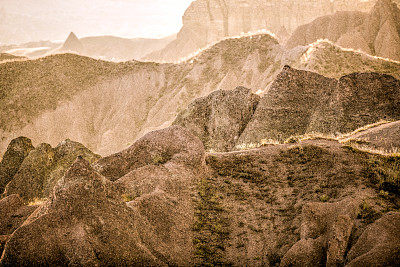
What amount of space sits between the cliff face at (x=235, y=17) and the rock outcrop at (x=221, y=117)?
313 ft

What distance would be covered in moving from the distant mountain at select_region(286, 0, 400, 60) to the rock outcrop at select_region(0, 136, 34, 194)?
73.6 metres

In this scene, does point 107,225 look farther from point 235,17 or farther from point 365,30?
point 235,17

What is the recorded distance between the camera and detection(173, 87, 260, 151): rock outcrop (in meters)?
26.6

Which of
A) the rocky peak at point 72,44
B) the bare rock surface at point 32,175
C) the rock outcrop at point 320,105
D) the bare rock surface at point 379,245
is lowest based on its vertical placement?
the bare rock surface at point 32,175

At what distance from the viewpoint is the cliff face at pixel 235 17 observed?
125 metres

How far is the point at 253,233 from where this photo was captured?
411 inches

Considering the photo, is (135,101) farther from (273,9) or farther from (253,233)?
(273,9)

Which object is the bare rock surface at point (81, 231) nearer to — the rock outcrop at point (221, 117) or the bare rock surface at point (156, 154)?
the bare rock surface at point (156, 154)

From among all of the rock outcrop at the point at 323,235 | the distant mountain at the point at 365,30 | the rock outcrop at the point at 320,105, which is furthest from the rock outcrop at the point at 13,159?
the distant mountain at the point at 365,30

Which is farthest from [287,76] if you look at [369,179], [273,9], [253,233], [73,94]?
[273,9]

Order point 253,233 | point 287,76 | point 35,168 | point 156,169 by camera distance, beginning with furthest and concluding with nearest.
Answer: point 287,76, point 35,168, point 156,169, point 253,233

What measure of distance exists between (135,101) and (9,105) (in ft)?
56.9

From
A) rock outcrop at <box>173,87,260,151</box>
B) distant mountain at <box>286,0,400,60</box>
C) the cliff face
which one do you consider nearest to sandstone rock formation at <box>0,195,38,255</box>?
rock outcrop at <box>173,87,260,151</box>

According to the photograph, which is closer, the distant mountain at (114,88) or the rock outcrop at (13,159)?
the rock outcrop at (13,159)
